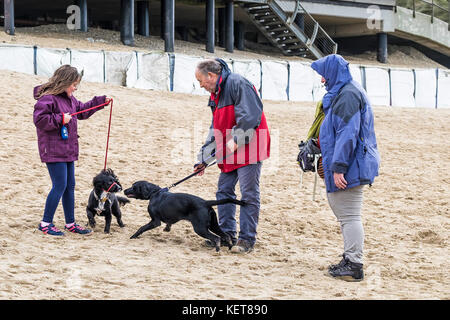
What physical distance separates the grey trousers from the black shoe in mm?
49

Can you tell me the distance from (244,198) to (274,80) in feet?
49.7

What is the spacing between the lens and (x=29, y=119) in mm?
12484

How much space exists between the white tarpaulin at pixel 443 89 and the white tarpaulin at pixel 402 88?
3.17 feet

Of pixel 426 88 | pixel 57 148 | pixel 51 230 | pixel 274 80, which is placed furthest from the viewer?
pixel 426 88

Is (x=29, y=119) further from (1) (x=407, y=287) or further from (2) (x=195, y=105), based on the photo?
(1) (x=407, y=287)

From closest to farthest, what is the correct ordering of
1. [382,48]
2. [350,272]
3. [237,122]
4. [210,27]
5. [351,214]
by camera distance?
[351,214] → [350,272] → [237,122] → [210,27] → [382,48]

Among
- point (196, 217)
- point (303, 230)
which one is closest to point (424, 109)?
point (303, 230)

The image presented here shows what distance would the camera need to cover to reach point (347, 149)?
487cm

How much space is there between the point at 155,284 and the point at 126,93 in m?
12.7

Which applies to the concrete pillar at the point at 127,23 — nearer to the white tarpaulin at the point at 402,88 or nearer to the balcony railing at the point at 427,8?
the white tarpaulin at the point at 402,88

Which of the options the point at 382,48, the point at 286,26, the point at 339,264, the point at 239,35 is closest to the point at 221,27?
the point at 239,35

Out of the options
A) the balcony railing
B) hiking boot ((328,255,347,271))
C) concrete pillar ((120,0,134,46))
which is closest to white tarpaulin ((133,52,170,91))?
concrete pillar ((120,0,134,46))

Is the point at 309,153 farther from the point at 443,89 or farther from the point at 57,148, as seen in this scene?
the point at 443,89
